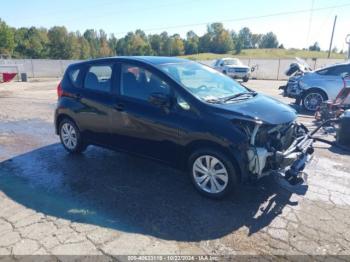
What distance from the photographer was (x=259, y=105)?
403cm

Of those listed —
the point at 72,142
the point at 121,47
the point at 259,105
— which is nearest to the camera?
the point at 259,105

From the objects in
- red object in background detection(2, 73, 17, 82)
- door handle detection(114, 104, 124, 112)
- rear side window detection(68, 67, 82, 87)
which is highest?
rear side window detection(68, 67, 82, 87)

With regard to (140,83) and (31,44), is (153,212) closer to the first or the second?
(140,83)

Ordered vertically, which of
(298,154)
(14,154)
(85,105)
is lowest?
(14,154)

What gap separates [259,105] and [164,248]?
2.20 meters

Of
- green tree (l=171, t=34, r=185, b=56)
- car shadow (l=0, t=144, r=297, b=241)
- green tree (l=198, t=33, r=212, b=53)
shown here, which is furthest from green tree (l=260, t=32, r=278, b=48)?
car shadow (l=0, t=144, r=297, b=241)

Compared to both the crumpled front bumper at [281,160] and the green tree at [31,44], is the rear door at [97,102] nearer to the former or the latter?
the crumpled front bumper at [281,160]

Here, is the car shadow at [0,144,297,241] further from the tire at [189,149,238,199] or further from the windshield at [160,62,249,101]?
the windshield at [160,62,249,101]

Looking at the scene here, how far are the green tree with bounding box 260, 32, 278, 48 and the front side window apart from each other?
115 m

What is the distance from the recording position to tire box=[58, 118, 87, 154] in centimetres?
545

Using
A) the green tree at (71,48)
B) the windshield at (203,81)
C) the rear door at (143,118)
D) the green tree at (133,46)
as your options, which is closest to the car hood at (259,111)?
the windshield at (203,81)

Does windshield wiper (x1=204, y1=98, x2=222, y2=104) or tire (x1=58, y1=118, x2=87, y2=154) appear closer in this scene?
windshield wiper (x1=204, y1=98, x2=222, y2=104)

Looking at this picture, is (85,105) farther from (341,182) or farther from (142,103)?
(341,182)

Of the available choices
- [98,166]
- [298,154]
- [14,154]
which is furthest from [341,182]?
[14,154]
